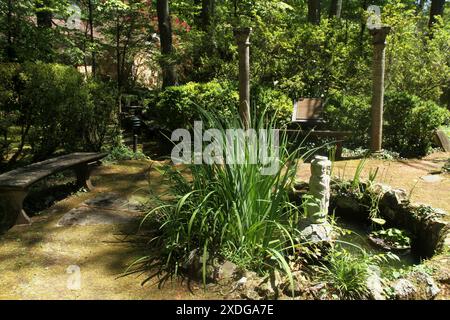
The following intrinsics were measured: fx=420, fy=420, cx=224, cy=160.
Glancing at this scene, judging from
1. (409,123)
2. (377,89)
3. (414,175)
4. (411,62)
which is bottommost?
(414,175)

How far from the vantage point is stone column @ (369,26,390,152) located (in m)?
6.61

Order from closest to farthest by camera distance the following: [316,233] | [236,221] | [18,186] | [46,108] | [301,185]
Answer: [236,221] < [316,233] < [18,186] < [301,185] < [46,108]

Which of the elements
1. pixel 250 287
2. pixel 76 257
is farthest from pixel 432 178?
pixel 76 257

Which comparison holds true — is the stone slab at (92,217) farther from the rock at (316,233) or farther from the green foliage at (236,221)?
the rock at (316,233)

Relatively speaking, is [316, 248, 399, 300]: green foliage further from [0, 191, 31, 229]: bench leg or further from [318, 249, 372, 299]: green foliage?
[0, 191, 31, 229]: bench leg

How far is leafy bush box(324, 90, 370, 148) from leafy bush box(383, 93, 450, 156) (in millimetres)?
334

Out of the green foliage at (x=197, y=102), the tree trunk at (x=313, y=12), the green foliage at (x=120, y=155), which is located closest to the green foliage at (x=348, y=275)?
the green foliage at (x=120, y=155)

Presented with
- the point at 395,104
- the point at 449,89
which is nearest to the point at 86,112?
the point at 395,104

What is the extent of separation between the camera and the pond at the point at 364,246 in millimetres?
3430

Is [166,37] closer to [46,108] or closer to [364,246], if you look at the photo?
[46,108]

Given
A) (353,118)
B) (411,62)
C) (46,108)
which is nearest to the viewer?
(46,108)

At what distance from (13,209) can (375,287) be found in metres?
3.00

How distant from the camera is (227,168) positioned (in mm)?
2939

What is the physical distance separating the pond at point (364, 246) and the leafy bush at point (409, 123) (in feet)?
11.0
